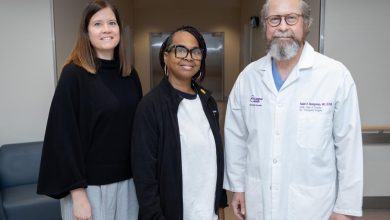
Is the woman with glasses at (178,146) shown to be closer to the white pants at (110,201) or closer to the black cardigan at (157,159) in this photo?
the black cardigan at (157,159)

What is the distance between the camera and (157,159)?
A: 1524 mm

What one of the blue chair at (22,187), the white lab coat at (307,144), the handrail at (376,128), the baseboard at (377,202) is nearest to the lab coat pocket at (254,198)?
the white lab coat at (307,144)

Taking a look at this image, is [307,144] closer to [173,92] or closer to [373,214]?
[173,92]

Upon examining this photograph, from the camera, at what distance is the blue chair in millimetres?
2779

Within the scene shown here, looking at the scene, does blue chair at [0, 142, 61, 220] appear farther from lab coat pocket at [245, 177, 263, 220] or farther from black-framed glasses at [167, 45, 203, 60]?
black-framed glasses at [167, 45, 203, 60]

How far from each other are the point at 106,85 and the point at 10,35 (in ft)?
7.81

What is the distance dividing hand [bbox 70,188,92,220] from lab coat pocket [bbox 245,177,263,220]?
755mm

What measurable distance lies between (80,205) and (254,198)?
81cm

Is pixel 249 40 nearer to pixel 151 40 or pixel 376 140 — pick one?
pixel 151 40

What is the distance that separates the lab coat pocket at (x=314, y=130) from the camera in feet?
5.03

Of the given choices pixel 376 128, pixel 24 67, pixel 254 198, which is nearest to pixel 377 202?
pixel 376 128

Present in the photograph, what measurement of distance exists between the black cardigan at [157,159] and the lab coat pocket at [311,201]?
1.68 ft

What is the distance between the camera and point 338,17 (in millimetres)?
3410

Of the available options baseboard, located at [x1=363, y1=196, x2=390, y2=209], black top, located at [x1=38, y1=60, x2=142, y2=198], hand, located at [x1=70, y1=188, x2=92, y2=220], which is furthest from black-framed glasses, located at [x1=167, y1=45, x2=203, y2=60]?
baseboard, located at [x1=363, y1=196, x2=390, y2=209]
